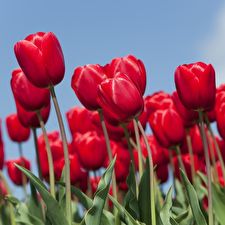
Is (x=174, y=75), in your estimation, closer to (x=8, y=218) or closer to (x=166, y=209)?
(x=166, y=209)

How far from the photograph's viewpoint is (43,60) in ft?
8.46

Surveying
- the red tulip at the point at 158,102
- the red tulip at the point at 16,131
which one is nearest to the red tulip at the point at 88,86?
the red tulip at the point at 158,102

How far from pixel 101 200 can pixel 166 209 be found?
1.15 ft

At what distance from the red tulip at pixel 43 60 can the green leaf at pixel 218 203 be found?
1089 millimetres

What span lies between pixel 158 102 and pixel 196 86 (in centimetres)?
169

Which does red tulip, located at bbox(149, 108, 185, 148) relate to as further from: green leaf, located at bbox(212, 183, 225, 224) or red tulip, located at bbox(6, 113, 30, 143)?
red tulip, located at bbox(6, 113, 30, 143)

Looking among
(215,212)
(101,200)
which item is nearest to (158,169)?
(215,212)

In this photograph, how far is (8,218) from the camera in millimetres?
4180

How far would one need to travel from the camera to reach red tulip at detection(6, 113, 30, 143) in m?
4.92

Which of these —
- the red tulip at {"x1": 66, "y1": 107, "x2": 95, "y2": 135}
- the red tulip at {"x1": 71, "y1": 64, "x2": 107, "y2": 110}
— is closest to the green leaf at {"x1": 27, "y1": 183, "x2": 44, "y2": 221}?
the red tulip at {"x1": 71, "y1": 64, "x2": 107, "y2": 110}

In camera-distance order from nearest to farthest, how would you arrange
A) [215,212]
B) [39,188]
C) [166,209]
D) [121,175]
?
[39,188] → [166,209] → [215,212] → [121,175]

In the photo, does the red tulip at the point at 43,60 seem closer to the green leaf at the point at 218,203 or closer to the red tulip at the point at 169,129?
the green leaf at the point at 218,203

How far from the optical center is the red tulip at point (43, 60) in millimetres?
2564

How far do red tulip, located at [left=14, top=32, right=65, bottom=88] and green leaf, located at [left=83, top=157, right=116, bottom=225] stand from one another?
1.60 feet
